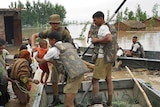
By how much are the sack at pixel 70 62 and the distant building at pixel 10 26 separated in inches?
494

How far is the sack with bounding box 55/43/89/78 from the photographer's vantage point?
3.92 metres

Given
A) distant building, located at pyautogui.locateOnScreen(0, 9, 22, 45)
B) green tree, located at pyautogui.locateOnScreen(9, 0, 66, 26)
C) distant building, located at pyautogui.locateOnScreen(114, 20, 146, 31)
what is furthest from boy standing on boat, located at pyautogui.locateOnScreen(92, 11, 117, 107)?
green tree, located at pyautogui.locateOnScreen(9, 0, 66, 26)

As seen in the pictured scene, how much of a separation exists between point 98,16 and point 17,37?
13935mm

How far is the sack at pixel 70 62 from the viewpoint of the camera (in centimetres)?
392

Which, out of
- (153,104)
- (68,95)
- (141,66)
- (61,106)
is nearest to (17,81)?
(61,106)

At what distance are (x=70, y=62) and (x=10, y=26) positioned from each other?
17042 mm

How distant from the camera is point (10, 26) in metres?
20.1

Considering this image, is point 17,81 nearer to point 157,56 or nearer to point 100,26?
point 100,26

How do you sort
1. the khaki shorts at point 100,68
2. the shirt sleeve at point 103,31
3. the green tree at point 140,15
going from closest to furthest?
1. the shirt sleeve at point 103,31
2. the khaki shorts at point 100,68
3. the green tree at point 140,15

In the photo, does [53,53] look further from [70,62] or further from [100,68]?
[100,68]

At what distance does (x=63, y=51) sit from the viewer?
3.98 meters

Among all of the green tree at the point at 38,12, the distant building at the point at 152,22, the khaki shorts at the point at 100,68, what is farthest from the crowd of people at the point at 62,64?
the green tree at the point at 38,12

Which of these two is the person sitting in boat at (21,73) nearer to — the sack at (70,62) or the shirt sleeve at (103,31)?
the sack at (70,62)

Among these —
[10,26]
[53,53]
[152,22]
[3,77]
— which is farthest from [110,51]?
[152,22]
